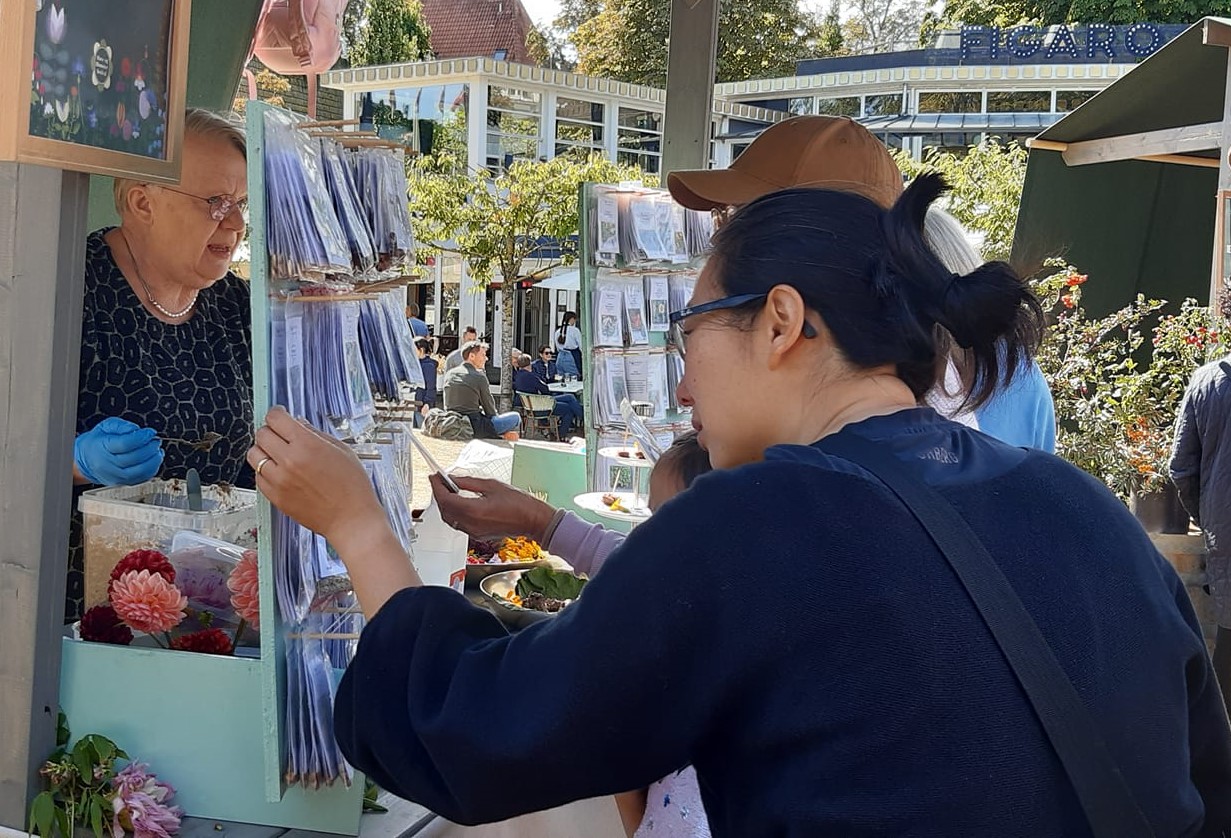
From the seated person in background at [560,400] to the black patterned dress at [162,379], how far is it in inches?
446

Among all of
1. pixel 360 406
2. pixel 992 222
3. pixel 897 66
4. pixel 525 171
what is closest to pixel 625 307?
pixel 360 406

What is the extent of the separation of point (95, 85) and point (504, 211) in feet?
52.4

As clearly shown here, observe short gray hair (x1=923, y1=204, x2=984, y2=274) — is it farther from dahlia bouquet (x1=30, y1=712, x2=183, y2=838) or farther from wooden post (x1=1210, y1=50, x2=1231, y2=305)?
wooden post (x1=1210, y1=50, x2=1231, y2=305)

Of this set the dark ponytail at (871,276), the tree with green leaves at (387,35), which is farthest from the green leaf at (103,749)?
the tree with green leaves at (387,35)

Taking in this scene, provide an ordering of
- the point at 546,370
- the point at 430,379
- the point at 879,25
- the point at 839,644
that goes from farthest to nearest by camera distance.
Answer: the point at 879,25
the point at 546,370
the point at 430,379
the point at 839,644

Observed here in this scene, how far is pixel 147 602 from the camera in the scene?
5.63 feet

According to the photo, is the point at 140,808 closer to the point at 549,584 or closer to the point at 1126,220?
the point at 549,584

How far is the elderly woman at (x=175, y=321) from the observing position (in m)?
2.27

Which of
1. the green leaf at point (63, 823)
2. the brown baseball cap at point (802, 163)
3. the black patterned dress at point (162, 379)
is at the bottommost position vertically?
the green leaf at point (63, 823)

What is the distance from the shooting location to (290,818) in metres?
1.72

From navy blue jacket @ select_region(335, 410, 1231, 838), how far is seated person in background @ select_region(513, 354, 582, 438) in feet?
42.5

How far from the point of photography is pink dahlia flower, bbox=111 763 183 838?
1.63 metres

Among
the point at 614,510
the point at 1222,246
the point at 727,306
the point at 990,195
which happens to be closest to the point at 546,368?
the point at 990,195

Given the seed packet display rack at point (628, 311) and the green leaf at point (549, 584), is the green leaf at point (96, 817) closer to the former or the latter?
the green leaf at point (549, 584)
